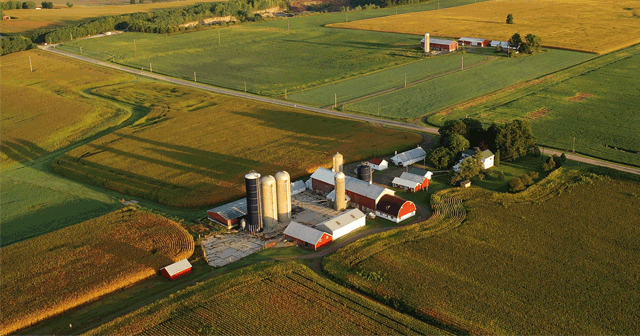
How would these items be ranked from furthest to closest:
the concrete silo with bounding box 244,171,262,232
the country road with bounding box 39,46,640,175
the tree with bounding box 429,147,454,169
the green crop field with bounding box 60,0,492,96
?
the green crop field with bounding box 60,0,492,96, the country road with bounding box 39,46,640,175, the tree with bounding box 429,147,454,169, the concrete silo with bounding box 244,171,262,232

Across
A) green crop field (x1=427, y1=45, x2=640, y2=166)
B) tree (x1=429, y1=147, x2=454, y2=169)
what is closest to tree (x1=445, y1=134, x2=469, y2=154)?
tree (x1=429, y1=147, x2=454, y2=169)

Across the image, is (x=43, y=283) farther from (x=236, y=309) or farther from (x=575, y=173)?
(x=575, y=173)

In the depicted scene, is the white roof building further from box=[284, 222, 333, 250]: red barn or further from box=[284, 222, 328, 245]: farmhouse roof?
box=[284, 222, 328, 245]: farmhouse roof

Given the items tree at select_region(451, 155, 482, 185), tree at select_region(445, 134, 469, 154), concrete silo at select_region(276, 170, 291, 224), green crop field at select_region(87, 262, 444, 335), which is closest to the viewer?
green crop field at select_region(87, 262, 444, 335)

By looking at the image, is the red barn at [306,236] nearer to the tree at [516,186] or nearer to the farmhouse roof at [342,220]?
the farmhouse roof at [342,220]

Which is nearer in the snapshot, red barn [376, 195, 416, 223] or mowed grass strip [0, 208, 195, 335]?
mowed grass strip [0, 208, 195, 335]

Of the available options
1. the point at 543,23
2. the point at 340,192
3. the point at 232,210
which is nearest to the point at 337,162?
the point at 340,192

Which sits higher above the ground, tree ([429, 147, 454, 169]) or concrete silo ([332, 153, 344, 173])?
concrete silo ([332, 153, 344, 173])

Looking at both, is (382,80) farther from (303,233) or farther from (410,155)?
(303,233)
